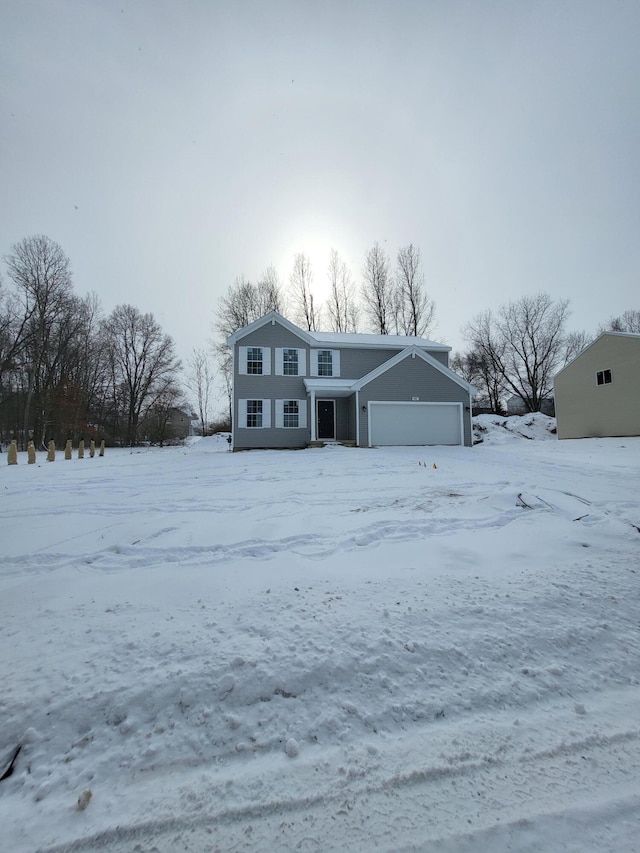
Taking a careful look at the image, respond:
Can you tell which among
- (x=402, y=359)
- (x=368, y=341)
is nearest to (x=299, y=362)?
(x=368, y=341)

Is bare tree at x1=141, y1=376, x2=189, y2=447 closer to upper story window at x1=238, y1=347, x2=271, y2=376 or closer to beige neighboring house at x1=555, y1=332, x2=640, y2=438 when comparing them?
upper story window at x1=238, y1=347, x2=271, y2=376

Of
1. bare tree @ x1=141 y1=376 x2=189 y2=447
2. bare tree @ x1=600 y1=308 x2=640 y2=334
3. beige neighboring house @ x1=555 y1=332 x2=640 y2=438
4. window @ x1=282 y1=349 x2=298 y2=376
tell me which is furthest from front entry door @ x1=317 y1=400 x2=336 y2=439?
bare tree @ x1=600 y1=308 x2=640 y2=334

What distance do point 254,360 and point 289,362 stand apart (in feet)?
5.15

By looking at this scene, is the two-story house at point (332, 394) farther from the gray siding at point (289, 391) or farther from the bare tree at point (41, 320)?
the bare tree at point (41, 320)

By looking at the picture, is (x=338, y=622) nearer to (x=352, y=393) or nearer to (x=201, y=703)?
(x=201, y=703)

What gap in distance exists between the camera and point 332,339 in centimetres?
1714

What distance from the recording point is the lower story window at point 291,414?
15.7m

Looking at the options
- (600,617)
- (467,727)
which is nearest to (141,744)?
(467,727)

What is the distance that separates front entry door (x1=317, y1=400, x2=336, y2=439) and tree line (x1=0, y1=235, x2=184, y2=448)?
16.4 m

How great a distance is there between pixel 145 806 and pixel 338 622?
1131 mm

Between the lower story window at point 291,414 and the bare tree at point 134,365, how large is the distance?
16146 millimetres

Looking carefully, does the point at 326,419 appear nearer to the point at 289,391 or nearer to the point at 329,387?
the point at 329,387

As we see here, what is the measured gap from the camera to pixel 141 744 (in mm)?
1310


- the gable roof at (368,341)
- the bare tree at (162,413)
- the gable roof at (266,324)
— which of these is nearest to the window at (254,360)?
the gable roof at (266,324)
